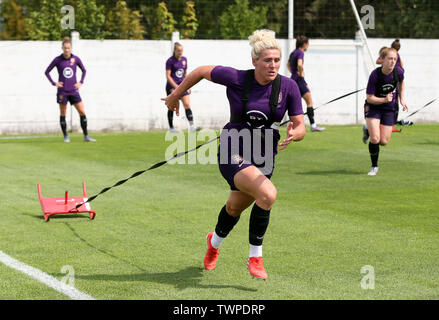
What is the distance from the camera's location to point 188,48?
2266 cm

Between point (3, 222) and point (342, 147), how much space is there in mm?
9660

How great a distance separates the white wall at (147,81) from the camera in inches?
838

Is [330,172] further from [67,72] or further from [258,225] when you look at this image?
[67,72]

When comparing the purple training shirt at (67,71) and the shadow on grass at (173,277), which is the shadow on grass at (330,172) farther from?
the purple training shirt at (67,71)

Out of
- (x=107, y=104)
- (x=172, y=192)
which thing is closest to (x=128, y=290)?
(x=172, y=192)

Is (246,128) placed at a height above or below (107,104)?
above

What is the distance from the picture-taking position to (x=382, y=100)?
1290 centimetres

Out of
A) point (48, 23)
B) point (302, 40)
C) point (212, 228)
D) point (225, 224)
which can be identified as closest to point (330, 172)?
point (212, 228)

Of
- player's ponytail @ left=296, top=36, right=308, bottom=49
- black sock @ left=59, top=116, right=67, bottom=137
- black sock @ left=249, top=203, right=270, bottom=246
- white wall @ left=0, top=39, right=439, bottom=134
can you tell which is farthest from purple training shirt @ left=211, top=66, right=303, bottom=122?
white wall @ left=0, top=39, right=439, bottom=134

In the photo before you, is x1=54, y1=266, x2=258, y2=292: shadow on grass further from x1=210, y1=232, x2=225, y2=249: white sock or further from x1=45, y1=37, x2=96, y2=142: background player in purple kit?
x1=45, y1=37, x2=96, y2=142: background player in purple kit

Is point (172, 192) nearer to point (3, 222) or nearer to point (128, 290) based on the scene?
point (3, 222)

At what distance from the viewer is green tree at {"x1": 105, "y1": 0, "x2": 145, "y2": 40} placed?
24.6 m

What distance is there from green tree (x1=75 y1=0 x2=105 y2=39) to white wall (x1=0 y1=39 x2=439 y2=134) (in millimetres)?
1588

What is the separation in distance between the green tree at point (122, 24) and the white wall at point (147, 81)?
2.35 m
